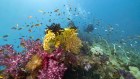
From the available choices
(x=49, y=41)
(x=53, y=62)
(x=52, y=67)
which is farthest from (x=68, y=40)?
(x=52, y=67)

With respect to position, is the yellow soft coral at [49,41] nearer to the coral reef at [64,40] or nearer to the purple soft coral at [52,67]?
the coral reef at [64,40]

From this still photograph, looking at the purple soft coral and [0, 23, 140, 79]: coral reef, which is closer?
the purple soft coral

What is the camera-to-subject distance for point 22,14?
9875cm

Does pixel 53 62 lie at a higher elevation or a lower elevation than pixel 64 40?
lower

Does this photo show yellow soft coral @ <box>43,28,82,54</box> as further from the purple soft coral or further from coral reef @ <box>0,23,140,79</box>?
the purple soft coral

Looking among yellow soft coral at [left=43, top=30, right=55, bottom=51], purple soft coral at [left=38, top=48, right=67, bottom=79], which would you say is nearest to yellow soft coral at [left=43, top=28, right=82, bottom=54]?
yellow soft coral at [left=43, top=30, right=55, bottom=51]

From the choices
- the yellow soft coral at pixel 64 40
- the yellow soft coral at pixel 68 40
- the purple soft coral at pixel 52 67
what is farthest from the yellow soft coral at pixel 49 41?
the purple soft coral at pixel 52 67

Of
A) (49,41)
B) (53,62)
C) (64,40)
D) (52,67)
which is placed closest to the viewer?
(52,67)

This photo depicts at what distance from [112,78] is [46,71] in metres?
2.48

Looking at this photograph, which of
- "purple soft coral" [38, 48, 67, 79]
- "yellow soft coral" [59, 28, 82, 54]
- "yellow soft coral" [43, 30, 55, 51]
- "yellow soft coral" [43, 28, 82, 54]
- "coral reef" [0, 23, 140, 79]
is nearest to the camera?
"purple soft coral" [38, 48, 67, 79]

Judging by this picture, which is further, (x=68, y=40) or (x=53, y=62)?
(x=68, y=40)

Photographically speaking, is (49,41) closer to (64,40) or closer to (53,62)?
(64,40)

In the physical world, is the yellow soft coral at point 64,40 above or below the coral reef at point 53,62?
above

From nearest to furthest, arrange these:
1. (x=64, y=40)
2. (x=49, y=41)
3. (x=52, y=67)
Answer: (x=52, y=67) → (x=49, y=41) → (x=64, y=40)
